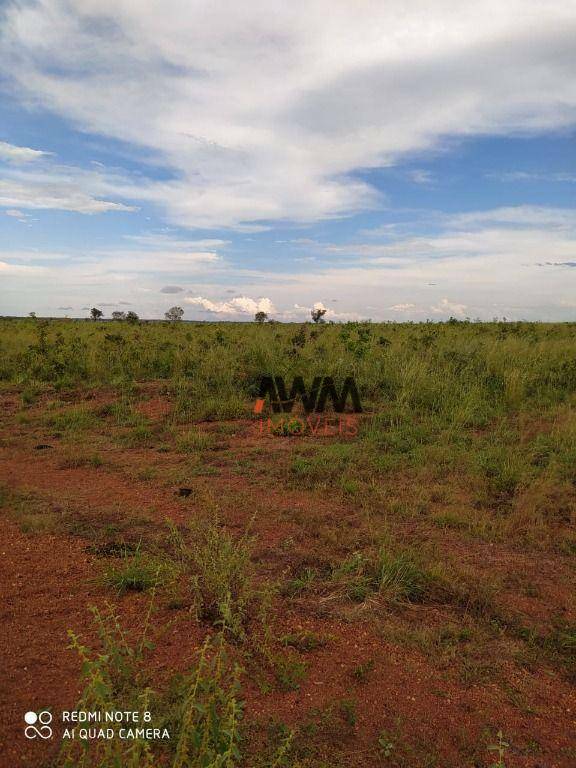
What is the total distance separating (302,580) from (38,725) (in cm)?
172

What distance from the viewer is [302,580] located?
349cm

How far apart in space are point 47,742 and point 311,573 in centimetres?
185

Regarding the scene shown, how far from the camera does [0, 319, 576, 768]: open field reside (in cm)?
226

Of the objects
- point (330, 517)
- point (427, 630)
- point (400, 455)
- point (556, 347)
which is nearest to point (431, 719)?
point (427, 630)

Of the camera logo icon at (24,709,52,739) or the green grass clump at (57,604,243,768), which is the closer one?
the green grass clump at (57,604,243,768)

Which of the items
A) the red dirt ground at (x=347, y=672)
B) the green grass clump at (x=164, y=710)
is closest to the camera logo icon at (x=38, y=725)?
the red dirt ground at (x=347, y=672)

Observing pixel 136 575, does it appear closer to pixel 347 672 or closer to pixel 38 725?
pixel 38 725

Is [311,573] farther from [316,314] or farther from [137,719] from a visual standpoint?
[316,314]

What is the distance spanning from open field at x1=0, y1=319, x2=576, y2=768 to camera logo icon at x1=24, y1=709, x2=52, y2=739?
42 mm

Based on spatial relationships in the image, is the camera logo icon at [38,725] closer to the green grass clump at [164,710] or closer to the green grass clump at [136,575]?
the green grass clump at [164,710]

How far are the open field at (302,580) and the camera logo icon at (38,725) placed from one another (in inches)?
1.7

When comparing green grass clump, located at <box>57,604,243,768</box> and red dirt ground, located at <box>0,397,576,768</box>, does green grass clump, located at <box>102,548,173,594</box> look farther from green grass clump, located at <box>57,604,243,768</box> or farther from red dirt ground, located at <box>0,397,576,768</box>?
green grass clump, located at <box>57,604,243,768</box>

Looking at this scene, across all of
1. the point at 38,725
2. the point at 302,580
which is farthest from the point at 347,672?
the point at 38,725

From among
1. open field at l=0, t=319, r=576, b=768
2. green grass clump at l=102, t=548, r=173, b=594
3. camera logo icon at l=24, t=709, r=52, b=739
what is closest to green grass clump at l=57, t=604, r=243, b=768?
open field at l=0, t=319, r=576, b=768
